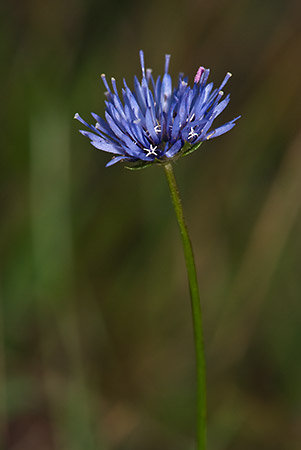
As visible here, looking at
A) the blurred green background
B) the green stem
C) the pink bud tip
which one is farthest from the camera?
the blurred green background

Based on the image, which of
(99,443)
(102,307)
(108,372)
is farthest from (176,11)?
(99,443)

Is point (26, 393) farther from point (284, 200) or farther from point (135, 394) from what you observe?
point (284, 200)

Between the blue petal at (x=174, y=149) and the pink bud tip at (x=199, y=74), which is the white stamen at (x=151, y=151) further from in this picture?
the pink bud tip at (x=199, y=74)

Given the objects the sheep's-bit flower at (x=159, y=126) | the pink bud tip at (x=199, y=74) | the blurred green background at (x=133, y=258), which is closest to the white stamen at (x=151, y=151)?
the sheep's-bit flower at (x=159, y=126)

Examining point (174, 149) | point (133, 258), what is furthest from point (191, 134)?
point (133, 258)

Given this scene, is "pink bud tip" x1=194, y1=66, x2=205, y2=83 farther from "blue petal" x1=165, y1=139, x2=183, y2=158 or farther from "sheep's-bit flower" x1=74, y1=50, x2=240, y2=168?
"blue petal" x1=165, y1=139, x2=183, y2=158

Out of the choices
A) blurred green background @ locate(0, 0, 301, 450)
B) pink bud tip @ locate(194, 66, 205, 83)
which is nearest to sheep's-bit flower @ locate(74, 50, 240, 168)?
pink bud tip @ locate(194, 66, 205, 83)
